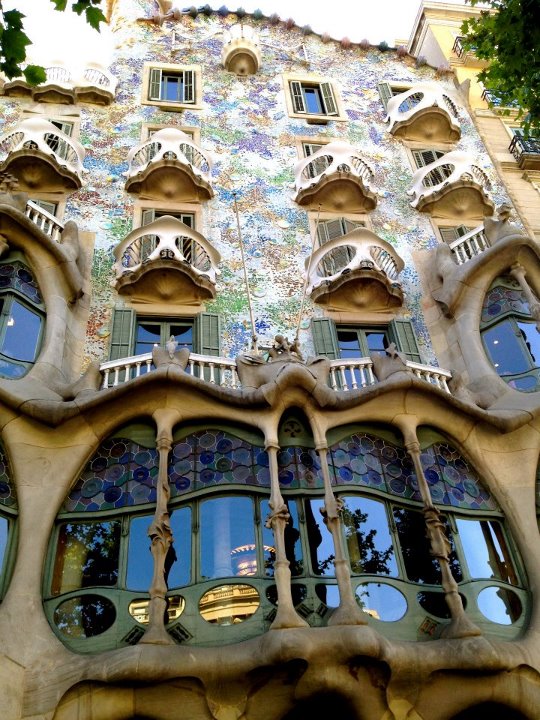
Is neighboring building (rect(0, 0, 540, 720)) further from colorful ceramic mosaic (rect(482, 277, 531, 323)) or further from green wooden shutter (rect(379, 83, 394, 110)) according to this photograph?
green wooden shutter (rect(379, 83, 394, 110))

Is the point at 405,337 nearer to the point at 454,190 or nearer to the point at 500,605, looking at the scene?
the point at 454,190

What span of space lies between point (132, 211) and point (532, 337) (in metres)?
8.77

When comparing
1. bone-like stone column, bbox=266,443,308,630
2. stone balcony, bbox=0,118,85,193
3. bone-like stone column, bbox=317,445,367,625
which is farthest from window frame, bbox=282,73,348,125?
bone-like stone column, bbox=266,443,308,630

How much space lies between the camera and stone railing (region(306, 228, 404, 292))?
14656mm

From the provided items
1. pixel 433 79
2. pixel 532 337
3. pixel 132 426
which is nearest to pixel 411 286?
pixel 532 337

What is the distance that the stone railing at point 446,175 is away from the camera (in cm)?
1698

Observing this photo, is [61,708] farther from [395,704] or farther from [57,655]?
[395,704]

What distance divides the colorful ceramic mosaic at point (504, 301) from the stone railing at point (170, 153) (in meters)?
6.81

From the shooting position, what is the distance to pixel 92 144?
57.3ft

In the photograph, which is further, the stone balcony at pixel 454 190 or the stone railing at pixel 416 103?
the stone railing at pixel 416 103

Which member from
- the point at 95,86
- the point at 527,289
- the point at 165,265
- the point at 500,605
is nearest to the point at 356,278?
the point at 527,289

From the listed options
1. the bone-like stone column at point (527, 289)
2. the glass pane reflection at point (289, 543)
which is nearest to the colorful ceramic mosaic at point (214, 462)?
the glass pane reflection at point (289, 543)

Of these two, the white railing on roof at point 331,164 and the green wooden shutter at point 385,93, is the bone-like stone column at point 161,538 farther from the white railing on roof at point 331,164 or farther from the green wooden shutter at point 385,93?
the green wooden shutter at point 385,93

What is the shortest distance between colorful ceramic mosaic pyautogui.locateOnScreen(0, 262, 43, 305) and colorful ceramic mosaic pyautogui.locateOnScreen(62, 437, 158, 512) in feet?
10.7
